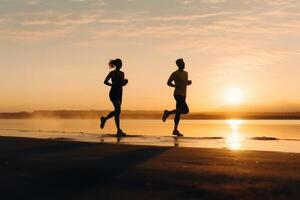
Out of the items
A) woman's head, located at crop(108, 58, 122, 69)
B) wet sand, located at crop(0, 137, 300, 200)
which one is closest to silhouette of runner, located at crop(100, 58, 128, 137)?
woman's head, located at crop(108, 58, 122, 69)

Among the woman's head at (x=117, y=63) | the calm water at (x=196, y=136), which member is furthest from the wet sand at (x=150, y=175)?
the woman's head at (x=117, y=63)

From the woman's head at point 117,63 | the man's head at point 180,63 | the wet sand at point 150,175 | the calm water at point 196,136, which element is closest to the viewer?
the wet sand at point 150,175

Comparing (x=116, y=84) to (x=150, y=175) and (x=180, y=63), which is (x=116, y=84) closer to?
(x=180, y=63)

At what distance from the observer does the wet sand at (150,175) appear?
5473 millimetres

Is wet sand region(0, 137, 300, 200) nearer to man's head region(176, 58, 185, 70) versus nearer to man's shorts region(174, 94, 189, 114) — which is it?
man's shorts region(174, 94, 189, 114)

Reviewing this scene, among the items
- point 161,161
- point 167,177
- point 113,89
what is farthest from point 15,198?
point 113,89

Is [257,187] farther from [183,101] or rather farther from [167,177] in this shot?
[183,101]

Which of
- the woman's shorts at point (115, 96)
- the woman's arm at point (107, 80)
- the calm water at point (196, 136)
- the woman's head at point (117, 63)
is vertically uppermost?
the woman's head at point (117, 63)

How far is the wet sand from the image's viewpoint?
→ 5.47 meters

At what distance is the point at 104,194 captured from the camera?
5.43 meters

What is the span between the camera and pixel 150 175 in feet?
22.1

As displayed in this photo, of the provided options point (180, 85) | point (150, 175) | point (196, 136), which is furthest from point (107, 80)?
point (150, 175)

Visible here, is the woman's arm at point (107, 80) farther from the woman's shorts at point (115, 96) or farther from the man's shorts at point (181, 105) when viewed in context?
the man's shorts at point (181, 105)

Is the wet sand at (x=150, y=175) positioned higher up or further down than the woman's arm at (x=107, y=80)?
further down
